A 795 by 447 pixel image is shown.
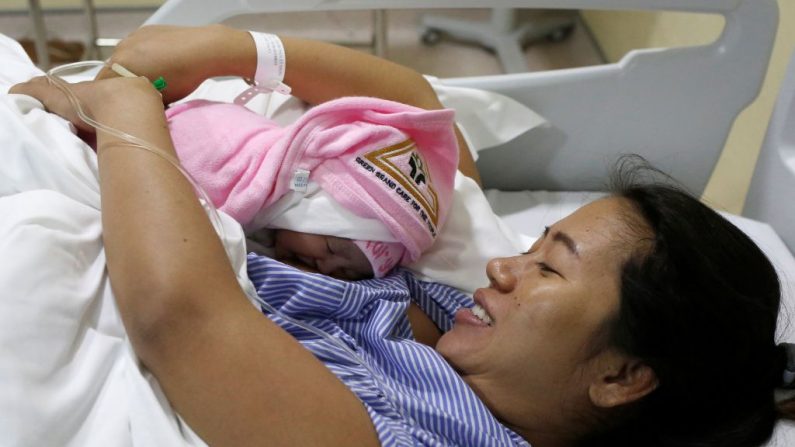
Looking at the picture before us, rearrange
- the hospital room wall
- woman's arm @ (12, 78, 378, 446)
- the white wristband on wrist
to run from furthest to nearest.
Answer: the hospital room wall < the white wristband on wrist < woman's arm @ (12, 78, 378, 446)

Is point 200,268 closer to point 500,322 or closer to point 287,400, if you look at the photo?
point 287,400

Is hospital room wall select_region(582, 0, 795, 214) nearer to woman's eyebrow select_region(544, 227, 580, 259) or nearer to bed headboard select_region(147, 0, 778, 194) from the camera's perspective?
bed headboard select_region(147, 0, 778, 194)

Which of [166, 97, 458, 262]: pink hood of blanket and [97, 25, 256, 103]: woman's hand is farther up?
[97, 25, 256, 103]: woman's hand

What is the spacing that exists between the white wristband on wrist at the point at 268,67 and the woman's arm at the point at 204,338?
0.45 meters

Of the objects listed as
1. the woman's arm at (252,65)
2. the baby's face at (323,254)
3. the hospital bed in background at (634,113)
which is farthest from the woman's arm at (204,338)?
the hospital bed in background at (634,113)

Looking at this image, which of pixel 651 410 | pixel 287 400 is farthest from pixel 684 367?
pixel 287 400

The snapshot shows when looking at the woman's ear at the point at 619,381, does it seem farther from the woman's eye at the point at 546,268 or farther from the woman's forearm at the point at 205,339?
the woman's forearm at the point at 205,339

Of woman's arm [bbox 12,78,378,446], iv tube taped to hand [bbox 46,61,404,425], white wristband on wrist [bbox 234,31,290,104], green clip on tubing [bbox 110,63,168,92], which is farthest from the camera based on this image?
white wristband on wrist [bbox 234,31,290,104]

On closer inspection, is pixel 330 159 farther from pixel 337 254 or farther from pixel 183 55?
pixel 183 55

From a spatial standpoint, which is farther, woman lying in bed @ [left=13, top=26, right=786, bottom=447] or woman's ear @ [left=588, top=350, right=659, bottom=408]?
woman's ear @ [left=588, top=350, right=659, bottom=408]

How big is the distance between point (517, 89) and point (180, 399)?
109cm

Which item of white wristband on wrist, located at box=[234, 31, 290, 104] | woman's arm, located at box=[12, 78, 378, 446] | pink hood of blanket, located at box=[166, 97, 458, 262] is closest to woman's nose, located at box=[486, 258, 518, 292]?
pink hood of blanket, located at box=[166, 97, 458, 262]

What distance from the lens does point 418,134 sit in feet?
3.90

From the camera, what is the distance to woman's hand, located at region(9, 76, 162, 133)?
1.03m
